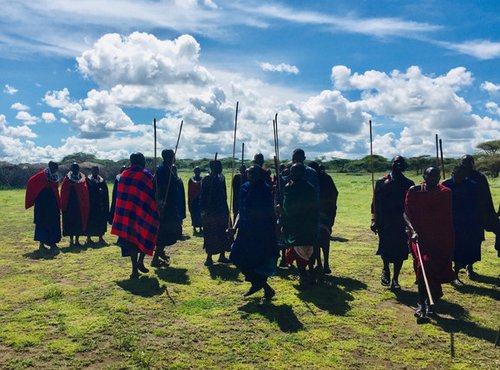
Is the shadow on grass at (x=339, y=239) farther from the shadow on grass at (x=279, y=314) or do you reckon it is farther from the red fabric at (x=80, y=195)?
the red fabric at (x=80, y=195)

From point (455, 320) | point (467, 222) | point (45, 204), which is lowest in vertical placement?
point (455, 320)

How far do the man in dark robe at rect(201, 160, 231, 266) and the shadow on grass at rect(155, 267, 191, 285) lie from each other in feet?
2.50

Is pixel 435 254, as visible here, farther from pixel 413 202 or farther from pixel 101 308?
pixel 101 308

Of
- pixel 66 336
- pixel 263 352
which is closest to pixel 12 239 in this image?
pixel 66 336

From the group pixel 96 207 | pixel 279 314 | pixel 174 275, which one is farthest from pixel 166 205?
pixel 279 314

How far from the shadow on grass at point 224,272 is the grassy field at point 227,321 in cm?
2

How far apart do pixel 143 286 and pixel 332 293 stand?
11.4ft

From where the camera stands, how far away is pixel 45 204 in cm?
1116

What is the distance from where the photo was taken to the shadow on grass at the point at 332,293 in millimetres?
6582

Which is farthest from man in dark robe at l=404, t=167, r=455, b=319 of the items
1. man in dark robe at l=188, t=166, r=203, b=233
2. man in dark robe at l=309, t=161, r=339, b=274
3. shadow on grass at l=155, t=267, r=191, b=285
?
man in dark robe at l=188, t=166, r=203, b=233

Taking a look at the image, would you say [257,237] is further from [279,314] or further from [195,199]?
[195,199]

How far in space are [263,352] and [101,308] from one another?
2.90 meters

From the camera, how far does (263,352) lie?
5.04m

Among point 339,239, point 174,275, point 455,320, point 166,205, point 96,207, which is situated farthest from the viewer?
point 339,239
